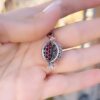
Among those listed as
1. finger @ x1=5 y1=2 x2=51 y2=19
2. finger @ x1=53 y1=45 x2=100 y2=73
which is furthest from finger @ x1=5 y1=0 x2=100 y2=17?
finger @ x1=53 y1=45 x2=100 y2=73

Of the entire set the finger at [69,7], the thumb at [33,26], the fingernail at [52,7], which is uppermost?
the finger at [69,7]

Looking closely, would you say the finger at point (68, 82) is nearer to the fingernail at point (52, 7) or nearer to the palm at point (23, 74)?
the palm at point (23, 74)

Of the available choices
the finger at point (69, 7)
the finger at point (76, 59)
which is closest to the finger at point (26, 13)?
the finger at point (69, 7)

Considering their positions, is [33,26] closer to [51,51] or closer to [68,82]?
[51,51]

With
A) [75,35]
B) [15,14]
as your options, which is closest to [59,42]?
[75,35]

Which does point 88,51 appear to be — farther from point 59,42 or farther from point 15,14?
point 15,14

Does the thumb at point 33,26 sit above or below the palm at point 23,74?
above

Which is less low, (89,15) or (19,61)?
(89,15)
